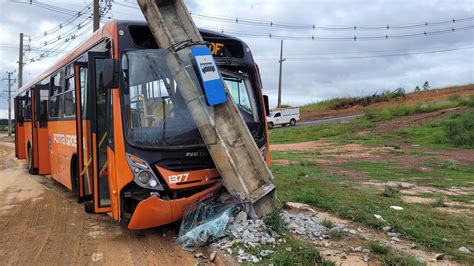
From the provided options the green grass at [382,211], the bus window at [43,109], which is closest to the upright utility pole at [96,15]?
the bus window at [43,109]

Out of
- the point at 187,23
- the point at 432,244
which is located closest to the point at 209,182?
the point at 187,23

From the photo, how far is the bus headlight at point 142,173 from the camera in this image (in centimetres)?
578

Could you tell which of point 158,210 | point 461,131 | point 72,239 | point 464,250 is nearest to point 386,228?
point 464,250

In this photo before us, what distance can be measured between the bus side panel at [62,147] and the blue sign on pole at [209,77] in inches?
130

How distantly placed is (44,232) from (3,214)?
6.10 ft

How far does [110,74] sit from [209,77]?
1.36 m

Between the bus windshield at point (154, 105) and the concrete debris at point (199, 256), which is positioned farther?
the bus windshield at point (154, 105)

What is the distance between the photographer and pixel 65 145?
910 centimetres

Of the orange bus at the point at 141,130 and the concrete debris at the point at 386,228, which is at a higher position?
the orange bus at the point at 141,130

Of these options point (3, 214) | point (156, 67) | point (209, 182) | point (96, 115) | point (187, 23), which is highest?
point (187, 23)

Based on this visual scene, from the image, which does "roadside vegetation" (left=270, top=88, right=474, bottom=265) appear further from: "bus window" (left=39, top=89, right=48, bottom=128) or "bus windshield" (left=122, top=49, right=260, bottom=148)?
"bus window" (left=39, top=89, right=48, bottom=128)

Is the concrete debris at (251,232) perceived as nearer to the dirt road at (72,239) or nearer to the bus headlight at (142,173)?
the dirt road at (72,239)

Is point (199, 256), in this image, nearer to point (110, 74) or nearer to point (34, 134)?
point (110, 74)

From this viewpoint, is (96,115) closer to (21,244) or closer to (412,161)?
(21,244)
